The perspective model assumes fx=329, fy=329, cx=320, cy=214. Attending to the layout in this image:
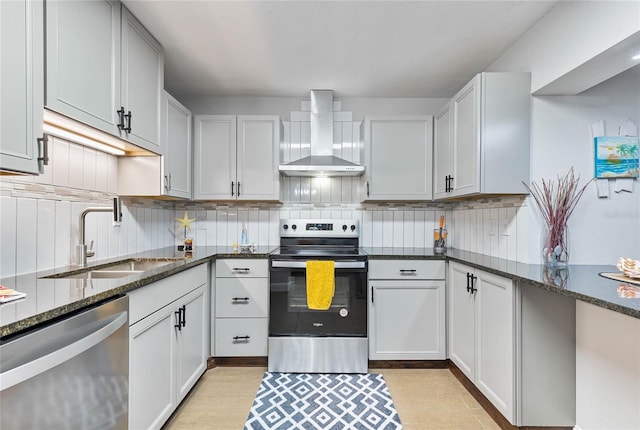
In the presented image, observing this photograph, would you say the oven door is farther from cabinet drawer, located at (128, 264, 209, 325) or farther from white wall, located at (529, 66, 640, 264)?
white wall, located at (529, 66, 640, 264)

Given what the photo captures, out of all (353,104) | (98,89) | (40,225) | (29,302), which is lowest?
(29,302)

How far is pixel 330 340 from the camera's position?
2537 mm

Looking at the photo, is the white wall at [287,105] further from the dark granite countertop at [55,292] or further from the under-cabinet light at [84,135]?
the dark granite countertop at [55,292]

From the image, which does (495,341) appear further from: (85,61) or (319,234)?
(85,61)

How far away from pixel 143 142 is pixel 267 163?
1084mm

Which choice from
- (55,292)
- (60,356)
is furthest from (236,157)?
(60,356)

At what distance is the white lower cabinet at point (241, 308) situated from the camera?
8.68 feet

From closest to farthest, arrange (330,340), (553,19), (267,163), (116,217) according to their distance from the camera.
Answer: (116,217)
(553,19)
(330,340)
(267,163)

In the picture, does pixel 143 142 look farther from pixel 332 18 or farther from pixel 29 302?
pixel 332 18

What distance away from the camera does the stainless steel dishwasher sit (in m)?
0.87

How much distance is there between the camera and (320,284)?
2502mm

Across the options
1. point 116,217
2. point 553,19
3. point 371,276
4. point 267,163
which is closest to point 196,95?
point 267,163

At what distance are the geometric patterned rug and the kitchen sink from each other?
3.68 ft

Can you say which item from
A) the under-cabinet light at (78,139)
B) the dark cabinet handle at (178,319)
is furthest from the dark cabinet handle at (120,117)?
the dark cabinet handle at (178,319)
